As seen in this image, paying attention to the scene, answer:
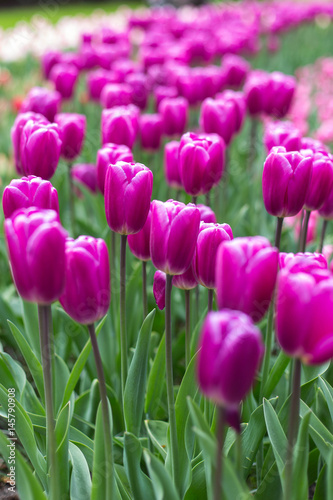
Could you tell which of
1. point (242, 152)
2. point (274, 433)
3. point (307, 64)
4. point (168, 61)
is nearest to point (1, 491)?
point (274, 433)

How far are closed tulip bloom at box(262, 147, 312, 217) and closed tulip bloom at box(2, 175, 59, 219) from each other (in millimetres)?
493

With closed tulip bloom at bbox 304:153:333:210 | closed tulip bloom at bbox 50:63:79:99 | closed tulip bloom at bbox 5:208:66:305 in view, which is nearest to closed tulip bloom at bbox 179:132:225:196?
closed tulip bloom at bbox 304:153:333:210

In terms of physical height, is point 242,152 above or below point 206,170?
below

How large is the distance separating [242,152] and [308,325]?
2865 millimetres

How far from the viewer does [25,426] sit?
128 centimetres

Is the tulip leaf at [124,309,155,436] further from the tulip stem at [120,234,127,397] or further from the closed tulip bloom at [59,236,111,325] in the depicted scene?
the closed tulip bloom at [59,236,111,325]

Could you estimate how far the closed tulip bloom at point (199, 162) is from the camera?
1.55 m

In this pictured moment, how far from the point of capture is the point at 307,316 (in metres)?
0.82

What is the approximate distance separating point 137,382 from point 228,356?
71cm

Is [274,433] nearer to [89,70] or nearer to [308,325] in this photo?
[308,325]

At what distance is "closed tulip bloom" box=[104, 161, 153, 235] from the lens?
124 centimetres

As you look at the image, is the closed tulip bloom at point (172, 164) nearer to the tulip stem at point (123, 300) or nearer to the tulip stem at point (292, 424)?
the tulip stem at point (123, 300)

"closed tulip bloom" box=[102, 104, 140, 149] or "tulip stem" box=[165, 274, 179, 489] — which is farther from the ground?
"closed tulip bloom" box=[102, 104, 140, 149]

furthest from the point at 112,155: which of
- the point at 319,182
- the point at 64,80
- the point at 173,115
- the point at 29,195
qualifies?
the point at 64,80
